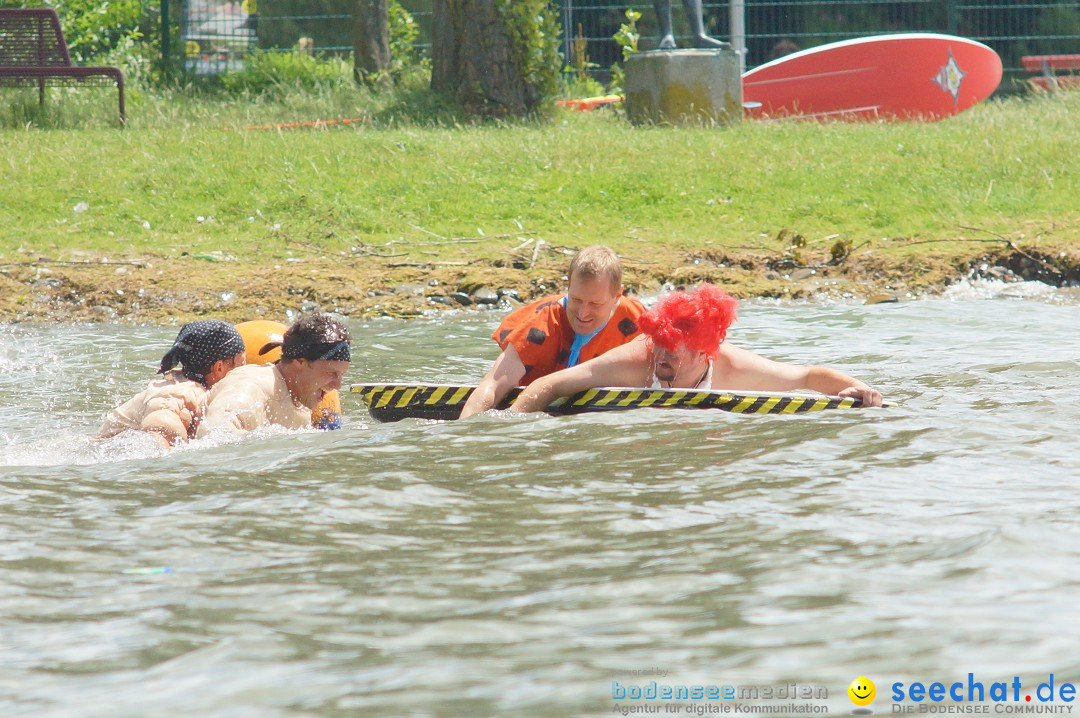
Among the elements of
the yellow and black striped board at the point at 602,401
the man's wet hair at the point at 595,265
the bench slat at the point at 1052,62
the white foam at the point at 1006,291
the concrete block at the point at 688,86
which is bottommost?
the white foam at the point at 1006,291

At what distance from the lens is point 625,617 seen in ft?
12.0

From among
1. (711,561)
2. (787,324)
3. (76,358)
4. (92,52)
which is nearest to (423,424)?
(711,561)

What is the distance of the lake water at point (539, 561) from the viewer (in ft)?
10.9

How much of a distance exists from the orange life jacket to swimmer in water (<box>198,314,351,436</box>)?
1054 millimetres

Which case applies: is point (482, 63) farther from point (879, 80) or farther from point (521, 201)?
point (879, 80)

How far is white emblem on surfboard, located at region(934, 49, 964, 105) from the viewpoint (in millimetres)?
17656

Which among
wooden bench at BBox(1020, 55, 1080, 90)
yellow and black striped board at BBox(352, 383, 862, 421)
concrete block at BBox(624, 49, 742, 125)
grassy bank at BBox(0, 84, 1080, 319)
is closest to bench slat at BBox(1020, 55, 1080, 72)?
wooden bench at BBox(1020, 55, 1080, 90)

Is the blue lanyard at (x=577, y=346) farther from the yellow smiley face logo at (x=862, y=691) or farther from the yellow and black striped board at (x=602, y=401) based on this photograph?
the yellow smiley face logo at (x=862, y=691)

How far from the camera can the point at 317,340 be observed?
20.0ft

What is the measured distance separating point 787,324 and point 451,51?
7618 mm

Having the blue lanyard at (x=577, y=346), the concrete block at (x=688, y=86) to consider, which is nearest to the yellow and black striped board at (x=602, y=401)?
the blue lanyard at (x=577, y=346)

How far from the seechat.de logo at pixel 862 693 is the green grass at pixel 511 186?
8.41 m

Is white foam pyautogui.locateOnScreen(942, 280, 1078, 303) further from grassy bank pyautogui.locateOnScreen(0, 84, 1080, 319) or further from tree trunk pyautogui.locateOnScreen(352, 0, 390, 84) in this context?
tree trunk pyautogui.locateOnScreen(352, 0, 390, 84)

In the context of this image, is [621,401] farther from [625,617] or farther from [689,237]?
[689,237]
